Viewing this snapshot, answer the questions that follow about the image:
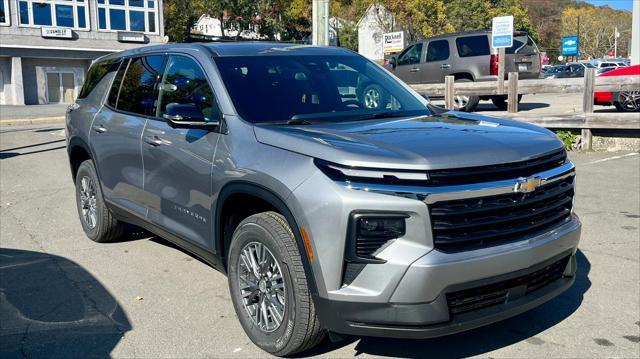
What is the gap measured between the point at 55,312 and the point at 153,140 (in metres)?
1.40

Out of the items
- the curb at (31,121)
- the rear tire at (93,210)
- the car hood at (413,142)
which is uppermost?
the car hood at (413,142)

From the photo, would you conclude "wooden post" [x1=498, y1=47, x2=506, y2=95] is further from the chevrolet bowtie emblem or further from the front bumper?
the front bumper

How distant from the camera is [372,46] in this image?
47.7 meters

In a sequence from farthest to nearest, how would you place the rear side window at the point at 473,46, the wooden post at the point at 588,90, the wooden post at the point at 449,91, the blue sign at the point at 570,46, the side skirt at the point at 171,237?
the blue sign at the point at 570,46, the rear side window at the point at 473,46, the wooden post at the point at 449,91, the wooden post at the point at 588,90, the side skirt at the point at 171,237

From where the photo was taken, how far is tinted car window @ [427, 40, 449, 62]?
16.9 meters

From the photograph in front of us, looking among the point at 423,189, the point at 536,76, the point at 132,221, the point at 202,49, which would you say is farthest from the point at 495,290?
the point at 536,76

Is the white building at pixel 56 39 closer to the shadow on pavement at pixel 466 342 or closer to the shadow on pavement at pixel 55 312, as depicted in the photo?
the shadow on pavement at pixel 55 312

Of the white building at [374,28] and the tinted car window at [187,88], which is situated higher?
the white building at [374,28]

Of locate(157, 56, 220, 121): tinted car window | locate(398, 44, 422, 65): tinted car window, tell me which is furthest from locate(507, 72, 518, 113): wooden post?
locate(157, 56, 220, 121): tinted car window

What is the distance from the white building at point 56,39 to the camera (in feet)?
120

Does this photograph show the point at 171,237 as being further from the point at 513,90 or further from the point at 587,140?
the point at 513,90

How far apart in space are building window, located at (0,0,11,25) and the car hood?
3716 cm

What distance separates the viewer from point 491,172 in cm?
320

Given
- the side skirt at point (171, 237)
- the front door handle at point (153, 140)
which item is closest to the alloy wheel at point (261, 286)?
the side skirt at point (171, 237)
